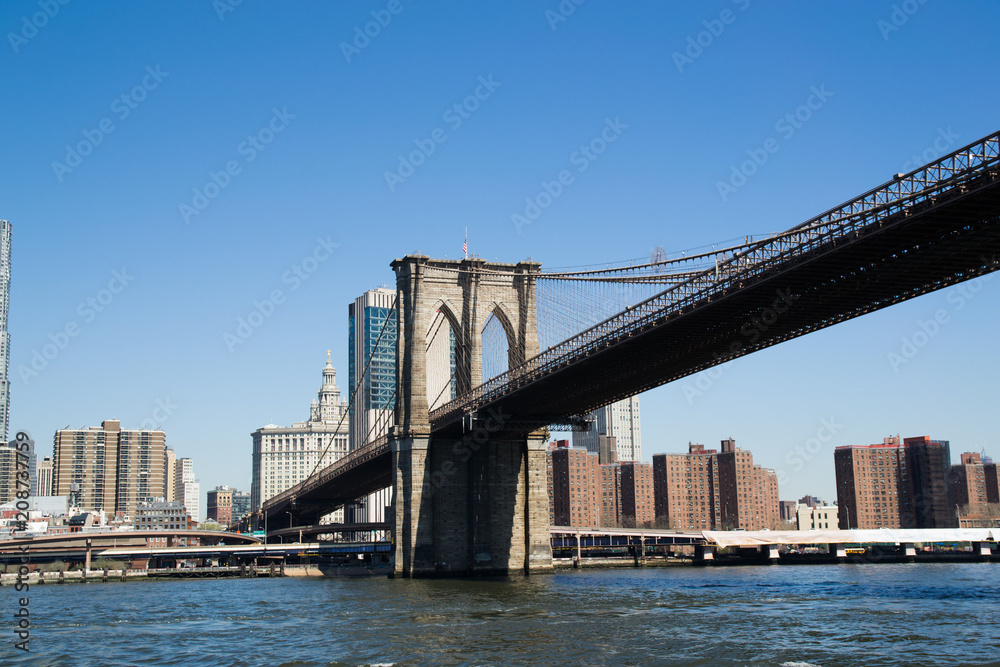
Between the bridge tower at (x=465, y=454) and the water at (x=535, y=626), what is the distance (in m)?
9.71

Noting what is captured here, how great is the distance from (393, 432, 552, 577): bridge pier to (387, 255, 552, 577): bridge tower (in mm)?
72

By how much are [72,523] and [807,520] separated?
384ft

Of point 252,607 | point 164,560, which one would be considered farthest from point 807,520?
point 252,607

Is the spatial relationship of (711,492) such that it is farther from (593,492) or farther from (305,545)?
(305,545)

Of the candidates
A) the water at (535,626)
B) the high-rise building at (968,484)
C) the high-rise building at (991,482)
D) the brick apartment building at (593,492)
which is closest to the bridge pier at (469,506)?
the water at (535,626)

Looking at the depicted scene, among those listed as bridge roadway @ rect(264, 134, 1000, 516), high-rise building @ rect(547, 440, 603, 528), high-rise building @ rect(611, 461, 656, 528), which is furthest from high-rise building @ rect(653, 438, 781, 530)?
bridge roadway @ rect(264, 134, 1000, 516)

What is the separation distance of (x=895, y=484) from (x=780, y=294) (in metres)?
138

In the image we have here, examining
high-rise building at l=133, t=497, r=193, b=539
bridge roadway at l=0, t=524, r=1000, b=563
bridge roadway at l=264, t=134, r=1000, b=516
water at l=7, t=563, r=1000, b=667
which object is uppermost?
bridge roadway at l=264, t=134, r=1000, b=516

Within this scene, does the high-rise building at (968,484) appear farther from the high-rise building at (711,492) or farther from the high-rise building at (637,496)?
the high-rise building at (637,496)

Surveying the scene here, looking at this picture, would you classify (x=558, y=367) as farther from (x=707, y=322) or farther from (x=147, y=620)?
(x=147, y=620)

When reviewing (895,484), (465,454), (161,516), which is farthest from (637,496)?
(465,454)

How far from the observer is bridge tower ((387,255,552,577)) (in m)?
71.4

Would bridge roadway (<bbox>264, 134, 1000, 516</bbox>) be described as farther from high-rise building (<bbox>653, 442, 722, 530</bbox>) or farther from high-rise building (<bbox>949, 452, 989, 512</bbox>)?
high-rise building (<bbox>949, 452, 989, 512</bbox>)

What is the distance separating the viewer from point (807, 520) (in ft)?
574
